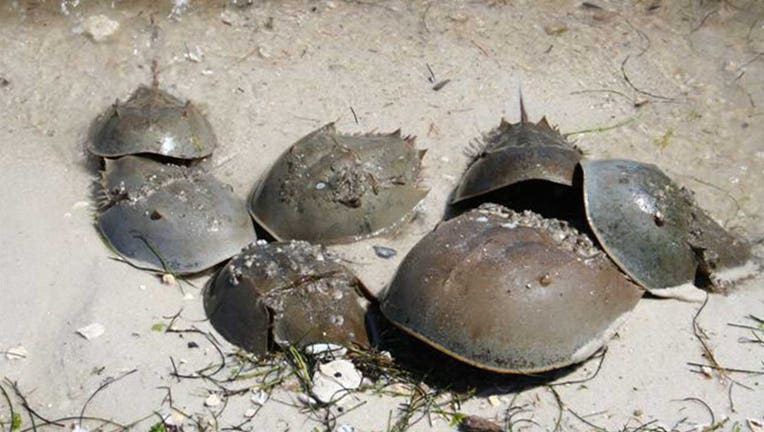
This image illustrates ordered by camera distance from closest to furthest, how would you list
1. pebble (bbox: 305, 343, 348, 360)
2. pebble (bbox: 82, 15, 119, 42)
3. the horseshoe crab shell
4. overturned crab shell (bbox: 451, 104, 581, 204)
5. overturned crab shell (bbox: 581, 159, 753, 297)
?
the horseshoe crab shell → pebble (bbox: 305, 343, 348, 360) → overturned crab shell (bbox: 581, 159, 753, 297) → overturned crab shell (bbox: 451, 104, 581, 204) → pebble (bbox: 82, 15, 119, 42)

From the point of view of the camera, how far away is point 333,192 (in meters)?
4.07

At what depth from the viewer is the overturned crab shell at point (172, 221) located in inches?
155

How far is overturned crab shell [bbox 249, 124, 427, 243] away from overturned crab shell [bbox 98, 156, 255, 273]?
0.53ft

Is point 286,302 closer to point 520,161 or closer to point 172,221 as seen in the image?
point 172,221

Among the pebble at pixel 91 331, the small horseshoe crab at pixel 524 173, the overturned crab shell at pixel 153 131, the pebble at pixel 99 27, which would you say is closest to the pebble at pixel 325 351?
the pebble at pixel 91 331

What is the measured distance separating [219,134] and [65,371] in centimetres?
167

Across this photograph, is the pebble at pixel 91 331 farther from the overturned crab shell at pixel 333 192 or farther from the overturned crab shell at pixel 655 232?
the overturned crab shell at pixel 655 232

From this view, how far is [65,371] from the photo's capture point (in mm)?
3514

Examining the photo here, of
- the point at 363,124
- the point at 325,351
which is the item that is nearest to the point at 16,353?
the point at 325,351

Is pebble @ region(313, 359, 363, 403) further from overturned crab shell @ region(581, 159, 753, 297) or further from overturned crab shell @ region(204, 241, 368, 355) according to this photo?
overturned crab shell @ region(581, 159, 753, 297)

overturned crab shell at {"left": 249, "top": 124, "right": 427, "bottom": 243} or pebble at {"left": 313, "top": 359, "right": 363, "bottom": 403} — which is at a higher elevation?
overturned crab shell at {"left": 249, "top": 124, "right": 427, "bottom": 243}

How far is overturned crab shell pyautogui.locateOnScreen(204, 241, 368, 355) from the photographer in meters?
3.54

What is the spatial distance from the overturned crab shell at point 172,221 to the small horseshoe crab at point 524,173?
1.05 meters

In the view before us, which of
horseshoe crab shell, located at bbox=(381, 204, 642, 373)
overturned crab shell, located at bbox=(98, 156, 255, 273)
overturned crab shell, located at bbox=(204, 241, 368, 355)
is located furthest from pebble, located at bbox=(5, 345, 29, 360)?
horseshoe crab shell, located at bbox=(381, 204, 642, 373)
